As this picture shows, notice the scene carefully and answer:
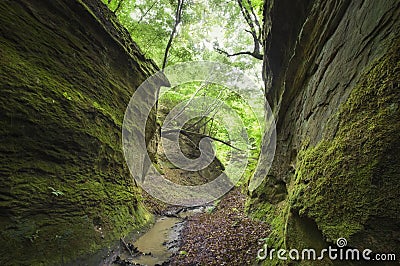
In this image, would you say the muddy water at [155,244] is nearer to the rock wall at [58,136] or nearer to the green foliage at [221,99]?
the rock wall at [58,136]

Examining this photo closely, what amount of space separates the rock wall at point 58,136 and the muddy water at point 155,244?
0.67 metres

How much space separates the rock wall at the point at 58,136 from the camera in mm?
3887

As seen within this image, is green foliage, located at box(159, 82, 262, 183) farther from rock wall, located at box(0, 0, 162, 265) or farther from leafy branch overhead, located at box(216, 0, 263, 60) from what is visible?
rock wall, located at box(0, 0, 162, 265)

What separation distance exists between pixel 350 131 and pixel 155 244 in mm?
6578

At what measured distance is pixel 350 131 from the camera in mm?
2639

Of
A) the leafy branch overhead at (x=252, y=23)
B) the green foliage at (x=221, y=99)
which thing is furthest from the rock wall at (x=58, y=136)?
the green foliage at (x=221, y=99)

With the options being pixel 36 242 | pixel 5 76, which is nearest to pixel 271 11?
pixel 5 76

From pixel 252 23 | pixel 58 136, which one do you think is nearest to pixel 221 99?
pixel 252 23

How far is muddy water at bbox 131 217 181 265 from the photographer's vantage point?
5877 mm

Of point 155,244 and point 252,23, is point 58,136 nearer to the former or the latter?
point 155,244

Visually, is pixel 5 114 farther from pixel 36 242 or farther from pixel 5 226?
pixel 36 242

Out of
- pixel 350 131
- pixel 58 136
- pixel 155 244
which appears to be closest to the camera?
pixel 350 131

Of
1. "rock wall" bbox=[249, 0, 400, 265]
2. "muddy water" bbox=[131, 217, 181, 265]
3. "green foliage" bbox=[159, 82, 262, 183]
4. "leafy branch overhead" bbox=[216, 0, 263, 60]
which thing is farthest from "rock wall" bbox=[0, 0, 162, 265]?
"green foliage" bbox=[159, 82, 262, 183]

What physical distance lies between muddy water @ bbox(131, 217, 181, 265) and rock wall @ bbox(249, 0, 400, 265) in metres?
3.42
